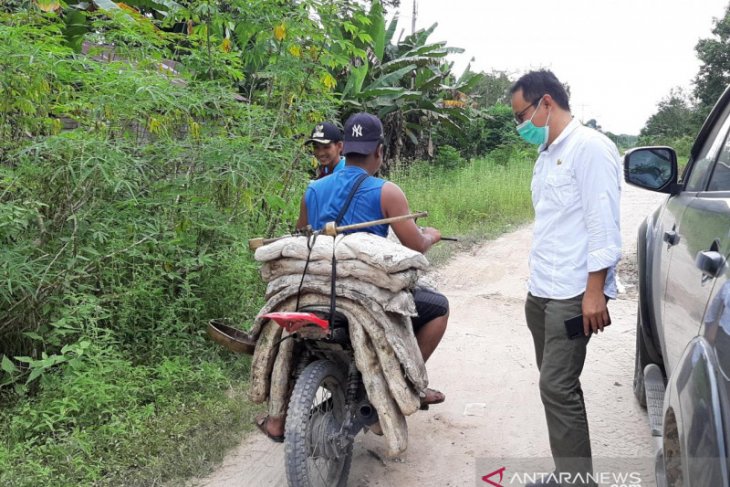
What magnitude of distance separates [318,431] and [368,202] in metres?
1.19

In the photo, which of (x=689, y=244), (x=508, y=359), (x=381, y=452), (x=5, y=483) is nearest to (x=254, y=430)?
(x=381, y=452)

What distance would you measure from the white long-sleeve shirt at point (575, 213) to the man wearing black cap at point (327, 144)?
8.19 ft

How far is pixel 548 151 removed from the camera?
3090 mm

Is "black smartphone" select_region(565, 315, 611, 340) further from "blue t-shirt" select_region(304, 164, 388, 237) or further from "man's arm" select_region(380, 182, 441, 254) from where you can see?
"blue t-shirt" select_region(304, 164, 388, 237)

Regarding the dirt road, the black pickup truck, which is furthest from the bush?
the black pickup truck

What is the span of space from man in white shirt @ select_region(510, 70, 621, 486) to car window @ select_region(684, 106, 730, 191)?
43cm

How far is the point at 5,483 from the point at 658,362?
11.3 ft

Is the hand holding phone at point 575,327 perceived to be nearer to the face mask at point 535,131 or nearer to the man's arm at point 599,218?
the man's arm at point 599,218

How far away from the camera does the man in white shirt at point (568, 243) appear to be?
284 cm

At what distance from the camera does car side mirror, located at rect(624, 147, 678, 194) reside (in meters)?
3.28

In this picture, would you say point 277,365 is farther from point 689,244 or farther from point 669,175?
point 669,175

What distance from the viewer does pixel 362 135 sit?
138 inches

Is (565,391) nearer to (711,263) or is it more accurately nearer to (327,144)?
(711,263)

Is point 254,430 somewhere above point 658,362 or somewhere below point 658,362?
below
